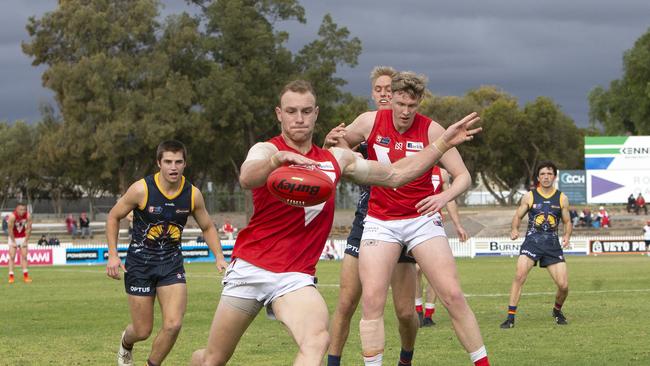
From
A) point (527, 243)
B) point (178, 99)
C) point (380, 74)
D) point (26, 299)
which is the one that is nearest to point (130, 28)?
point (178, 99)

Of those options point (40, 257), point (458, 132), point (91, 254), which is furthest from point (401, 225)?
point (40, 257)

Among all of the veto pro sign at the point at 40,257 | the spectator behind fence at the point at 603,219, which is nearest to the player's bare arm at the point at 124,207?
the veto pro sign at the point at 40,257

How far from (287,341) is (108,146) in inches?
2304

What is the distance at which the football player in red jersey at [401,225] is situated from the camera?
9.32 meters

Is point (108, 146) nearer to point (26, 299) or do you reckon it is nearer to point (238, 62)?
point (238, 62)

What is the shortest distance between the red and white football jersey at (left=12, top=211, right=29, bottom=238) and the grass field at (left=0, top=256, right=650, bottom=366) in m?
2.47

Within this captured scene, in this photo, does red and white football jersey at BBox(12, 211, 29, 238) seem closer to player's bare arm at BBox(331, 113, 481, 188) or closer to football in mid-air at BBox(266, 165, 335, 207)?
player's bare arm at BBox(331, 113, 481, 188)

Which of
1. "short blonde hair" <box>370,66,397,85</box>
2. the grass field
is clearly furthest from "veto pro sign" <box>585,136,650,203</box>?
"short blonde hair" <box>370,66,397,85</box>

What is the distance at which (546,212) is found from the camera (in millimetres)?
16766

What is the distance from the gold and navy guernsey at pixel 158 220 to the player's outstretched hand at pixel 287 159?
4498 mm

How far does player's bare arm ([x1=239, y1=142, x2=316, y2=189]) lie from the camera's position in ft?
23.0

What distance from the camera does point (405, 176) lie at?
7941 millimetres

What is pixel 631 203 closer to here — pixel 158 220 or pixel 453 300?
pixel 158 220

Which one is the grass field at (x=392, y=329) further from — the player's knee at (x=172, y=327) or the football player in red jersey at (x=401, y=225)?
the football player in red jersey at (x=401, y=225)
